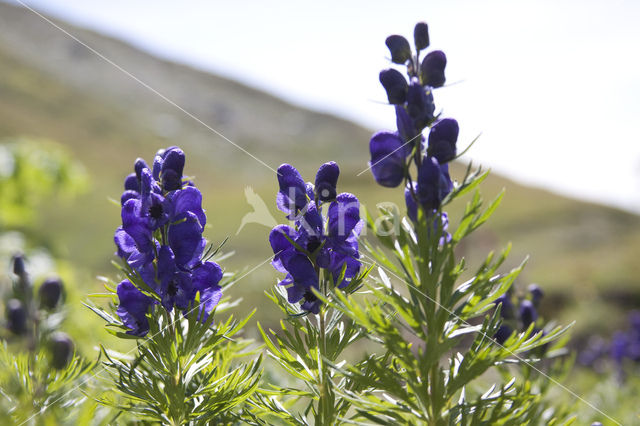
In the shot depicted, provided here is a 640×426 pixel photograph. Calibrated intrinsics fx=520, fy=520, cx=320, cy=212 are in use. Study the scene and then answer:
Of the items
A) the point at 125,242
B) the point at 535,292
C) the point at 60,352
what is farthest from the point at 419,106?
the point at 535,292

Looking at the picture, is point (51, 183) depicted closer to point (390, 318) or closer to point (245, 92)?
point (390, 318)

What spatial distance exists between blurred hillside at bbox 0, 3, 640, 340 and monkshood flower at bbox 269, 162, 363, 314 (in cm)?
370

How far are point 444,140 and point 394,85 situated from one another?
0.17 m

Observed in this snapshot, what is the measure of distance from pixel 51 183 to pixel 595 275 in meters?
12.6

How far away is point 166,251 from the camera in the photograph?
4.00 ft

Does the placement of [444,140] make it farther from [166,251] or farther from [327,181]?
[166,251]

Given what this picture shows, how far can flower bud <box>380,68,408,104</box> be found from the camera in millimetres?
1161

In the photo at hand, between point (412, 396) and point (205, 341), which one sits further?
point (205, 341)

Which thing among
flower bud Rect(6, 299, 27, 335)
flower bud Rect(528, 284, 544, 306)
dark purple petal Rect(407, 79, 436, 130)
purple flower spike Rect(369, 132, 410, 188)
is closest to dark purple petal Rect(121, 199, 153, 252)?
purple flower spike Rect(369, 132, 410, 188)

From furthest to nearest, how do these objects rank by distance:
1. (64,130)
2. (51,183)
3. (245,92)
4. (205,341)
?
(245,92), (64,130), (51,183), (205,341)

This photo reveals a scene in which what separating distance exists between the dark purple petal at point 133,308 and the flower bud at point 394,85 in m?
0.77

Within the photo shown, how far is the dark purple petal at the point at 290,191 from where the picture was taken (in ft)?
4.49

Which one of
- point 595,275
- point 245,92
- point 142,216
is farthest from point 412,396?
point 245,92

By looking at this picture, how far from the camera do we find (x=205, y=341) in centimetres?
132
